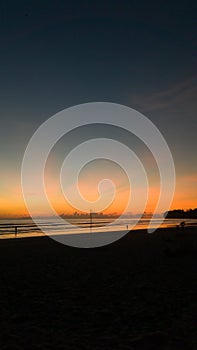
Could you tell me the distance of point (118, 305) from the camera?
9.05m

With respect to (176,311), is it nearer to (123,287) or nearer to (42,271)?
(123,287)

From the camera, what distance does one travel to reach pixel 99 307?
8.88m

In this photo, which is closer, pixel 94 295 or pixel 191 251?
pixel 94 295

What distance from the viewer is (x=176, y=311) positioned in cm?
835

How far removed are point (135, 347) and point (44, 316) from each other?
2.83 metres

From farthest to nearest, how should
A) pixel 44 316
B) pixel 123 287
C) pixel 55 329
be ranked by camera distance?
pixel 123 287 → pixel 44 316 → pixel 55 329

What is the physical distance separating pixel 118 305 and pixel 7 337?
131 inches

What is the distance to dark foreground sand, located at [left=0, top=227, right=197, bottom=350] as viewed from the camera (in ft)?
21.3

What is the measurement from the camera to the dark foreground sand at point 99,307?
6488 millimetres

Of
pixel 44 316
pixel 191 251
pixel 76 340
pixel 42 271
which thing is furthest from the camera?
pixel 191 251

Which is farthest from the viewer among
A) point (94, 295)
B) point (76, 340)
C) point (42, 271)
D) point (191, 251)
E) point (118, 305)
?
point (191, 251)

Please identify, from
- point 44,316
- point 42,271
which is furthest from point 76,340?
point 42,271

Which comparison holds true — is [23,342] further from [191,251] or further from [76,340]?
[191,251]

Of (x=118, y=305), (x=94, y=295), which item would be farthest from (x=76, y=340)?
(x=94, y=295)
